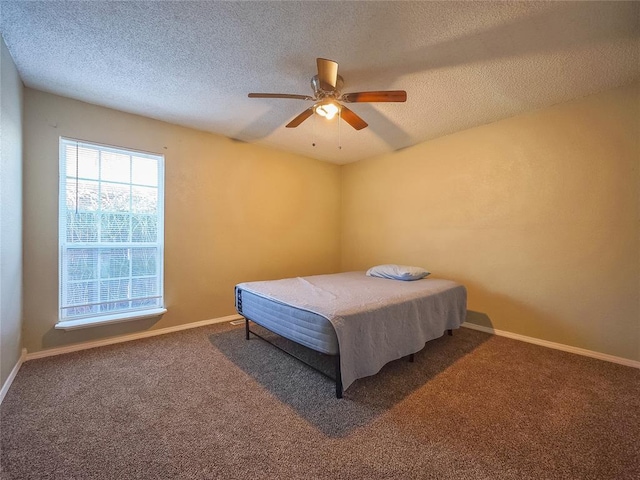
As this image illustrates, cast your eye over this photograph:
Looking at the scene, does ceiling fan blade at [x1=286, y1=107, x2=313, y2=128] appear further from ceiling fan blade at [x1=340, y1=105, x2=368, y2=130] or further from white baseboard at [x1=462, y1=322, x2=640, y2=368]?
white baseboard at [x1=462, y1=322, x2=640, y2=368]

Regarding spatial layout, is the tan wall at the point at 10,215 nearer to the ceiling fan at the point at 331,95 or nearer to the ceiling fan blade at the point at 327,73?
the ceiling fan at the point at 331,95

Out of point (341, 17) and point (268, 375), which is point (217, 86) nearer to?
point (341, 17)

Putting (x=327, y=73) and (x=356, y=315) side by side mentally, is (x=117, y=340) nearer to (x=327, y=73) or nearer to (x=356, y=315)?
(x=356, y=315)

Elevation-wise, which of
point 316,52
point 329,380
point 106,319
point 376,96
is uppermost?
point 316,52

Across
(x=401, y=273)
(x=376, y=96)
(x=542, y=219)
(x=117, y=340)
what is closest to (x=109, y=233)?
(x=117, y=340)

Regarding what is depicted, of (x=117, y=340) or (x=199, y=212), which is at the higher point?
(x=199, y=212)

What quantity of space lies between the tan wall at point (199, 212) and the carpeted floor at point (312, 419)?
85 cm

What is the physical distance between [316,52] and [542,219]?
282cm

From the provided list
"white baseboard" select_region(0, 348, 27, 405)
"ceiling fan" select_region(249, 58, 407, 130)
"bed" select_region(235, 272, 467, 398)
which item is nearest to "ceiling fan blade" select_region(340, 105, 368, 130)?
"ceiling fan" select_region(249, 58, 407, 130)

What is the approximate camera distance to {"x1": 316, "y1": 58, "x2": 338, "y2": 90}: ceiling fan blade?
5.87 feet

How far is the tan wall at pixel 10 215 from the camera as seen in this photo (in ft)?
6.12

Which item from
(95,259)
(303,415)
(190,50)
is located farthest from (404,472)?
(95,259)

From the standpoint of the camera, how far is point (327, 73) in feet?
6.16

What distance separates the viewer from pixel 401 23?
5.64 feet
